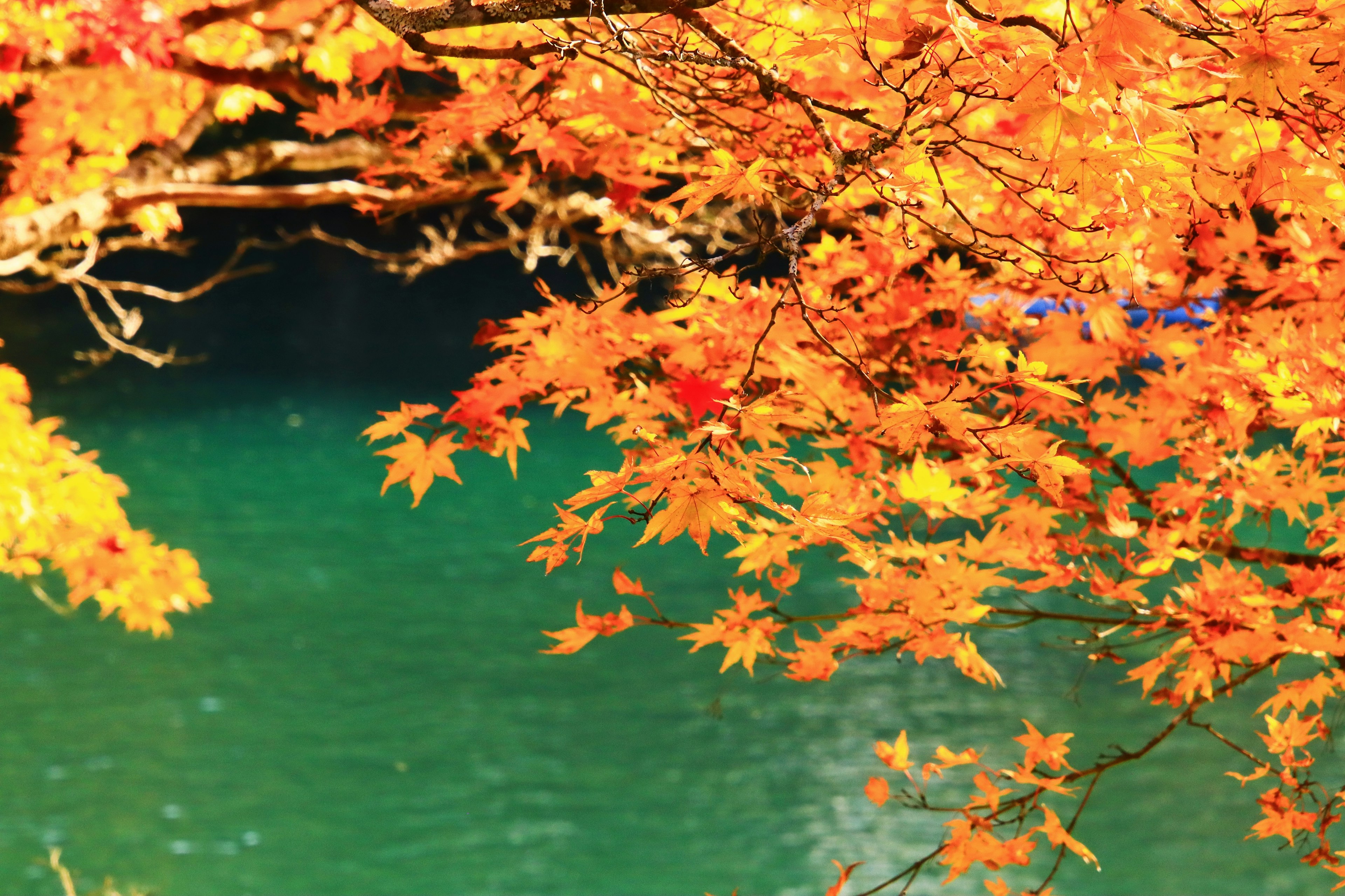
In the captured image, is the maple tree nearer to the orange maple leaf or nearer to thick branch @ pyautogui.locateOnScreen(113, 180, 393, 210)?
the orange maple leaf

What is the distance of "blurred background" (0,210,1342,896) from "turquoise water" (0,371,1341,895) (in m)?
0.02

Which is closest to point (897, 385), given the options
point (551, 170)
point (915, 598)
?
point (915, 598)

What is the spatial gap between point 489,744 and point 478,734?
0.43 ft

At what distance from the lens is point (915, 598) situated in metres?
2.77

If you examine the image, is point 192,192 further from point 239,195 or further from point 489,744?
point 489,744

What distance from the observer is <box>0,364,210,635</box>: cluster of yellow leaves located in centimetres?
471

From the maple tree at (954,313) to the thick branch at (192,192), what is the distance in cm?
163

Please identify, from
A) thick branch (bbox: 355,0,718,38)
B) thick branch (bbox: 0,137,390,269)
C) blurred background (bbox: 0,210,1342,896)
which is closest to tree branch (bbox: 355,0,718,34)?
thick branch (bbox: 355,0,718,38)

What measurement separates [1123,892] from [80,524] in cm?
466

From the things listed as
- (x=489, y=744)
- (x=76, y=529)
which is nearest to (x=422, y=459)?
(x=76, y=529)

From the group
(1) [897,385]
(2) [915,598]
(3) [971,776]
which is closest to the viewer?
(2) [915,598]

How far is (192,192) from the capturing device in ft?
17.7

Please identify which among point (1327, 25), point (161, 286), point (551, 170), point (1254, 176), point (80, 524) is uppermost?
point (1327, 25)

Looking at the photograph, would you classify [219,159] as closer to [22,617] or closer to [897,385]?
[897,385]
